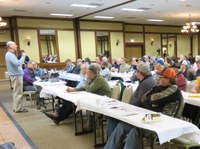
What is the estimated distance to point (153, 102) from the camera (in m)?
2.65

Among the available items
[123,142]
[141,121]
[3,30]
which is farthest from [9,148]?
[3,30]

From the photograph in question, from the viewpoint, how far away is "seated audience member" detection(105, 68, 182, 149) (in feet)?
7.72

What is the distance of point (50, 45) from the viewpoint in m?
12.6

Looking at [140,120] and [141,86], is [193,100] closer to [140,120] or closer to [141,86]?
[141,86]

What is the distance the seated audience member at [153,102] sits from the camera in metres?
2.35

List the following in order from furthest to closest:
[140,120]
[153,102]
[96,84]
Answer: [96,84]
[153,102]
[140,120]

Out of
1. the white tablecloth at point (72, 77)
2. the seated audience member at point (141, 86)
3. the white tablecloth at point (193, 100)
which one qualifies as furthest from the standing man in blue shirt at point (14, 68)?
the white tablecloth at point (193, 100)

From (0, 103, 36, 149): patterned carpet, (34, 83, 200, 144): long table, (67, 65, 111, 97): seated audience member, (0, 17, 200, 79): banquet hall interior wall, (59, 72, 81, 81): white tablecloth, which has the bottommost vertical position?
(0, 103, 36, 149): patterned carpet

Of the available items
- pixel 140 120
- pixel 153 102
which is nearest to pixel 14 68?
pixel 153 102

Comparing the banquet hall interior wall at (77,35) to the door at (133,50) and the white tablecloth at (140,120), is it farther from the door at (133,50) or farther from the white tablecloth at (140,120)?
the white tablecloth at (140,120)

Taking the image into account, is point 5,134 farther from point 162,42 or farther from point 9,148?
point 162,42

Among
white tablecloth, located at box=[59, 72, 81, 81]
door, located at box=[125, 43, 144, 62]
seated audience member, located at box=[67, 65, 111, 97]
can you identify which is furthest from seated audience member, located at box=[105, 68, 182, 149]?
door, located at box=[125, 43, 144, 62]

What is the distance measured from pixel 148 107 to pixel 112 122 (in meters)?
0.51

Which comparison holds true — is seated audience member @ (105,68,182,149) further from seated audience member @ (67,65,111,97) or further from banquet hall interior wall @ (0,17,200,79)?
banquet hall interior wall @ (0,17,200,79)
